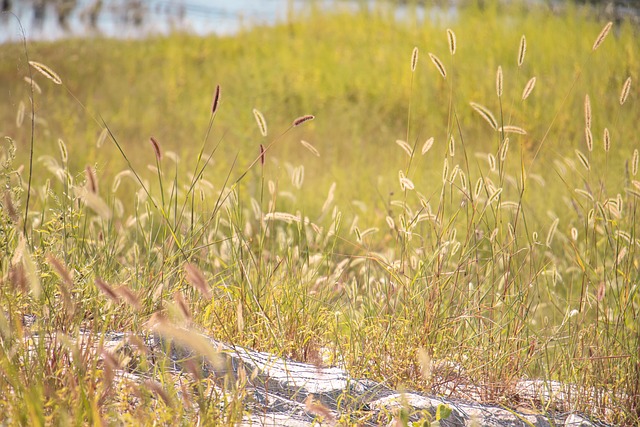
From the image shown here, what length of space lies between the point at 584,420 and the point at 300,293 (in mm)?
1011

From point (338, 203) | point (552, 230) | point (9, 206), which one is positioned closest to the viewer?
point (9, 206)

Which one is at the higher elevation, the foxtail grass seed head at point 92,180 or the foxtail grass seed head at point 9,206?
the foxtail grass seed head at point 92,180

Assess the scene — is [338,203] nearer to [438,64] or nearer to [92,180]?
[438,64]

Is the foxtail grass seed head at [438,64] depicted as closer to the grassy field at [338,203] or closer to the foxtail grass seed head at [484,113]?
the grassy field at [338,203]

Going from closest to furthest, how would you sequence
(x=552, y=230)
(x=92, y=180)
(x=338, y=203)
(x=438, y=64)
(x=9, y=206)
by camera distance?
(x=92, y=180)
(x=9, y=206)
(x=438, y=64)
(x=552, y=230)
(x=338, y=203)

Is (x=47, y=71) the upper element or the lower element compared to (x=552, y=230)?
upper

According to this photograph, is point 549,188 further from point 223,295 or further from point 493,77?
point 223,295

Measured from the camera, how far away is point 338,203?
5.43 m

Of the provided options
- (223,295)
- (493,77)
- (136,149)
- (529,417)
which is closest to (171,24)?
(136,149)

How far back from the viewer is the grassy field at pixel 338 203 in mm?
2158

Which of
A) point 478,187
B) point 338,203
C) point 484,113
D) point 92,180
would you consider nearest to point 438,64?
point 484,113

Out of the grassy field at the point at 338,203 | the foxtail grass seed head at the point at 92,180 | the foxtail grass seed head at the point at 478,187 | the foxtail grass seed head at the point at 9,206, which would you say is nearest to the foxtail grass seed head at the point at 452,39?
the grassy field at the point at 338,203

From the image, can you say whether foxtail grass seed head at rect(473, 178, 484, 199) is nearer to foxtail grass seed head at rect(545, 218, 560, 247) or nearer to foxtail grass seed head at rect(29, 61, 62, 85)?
foxtail grass seed head at rect(545, 218, 560, 247)

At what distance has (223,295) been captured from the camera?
8.19 ft
